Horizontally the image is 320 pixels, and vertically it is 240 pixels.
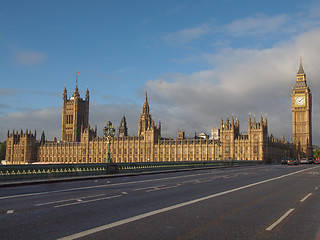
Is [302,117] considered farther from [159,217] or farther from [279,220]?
[159,217]

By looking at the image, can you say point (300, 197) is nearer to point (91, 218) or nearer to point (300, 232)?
point (300, 232)

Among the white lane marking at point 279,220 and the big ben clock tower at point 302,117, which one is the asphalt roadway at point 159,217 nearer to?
the white lane marking at point 279,220

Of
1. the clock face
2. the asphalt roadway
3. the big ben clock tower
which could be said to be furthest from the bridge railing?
the clock face

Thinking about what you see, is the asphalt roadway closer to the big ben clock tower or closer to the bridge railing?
the bridge railing

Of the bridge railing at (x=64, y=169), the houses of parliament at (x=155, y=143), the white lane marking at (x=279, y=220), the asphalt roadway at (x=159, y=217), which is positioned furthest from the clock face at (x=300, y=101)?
the white lane marking at (x=279, y=220)

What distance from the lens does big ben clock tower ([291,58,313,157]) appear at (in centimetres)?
15788

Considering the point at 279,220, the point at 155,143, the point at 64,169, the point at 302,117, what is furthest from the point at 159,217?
the point at 302,117

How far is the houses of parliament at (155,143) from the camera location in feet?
362

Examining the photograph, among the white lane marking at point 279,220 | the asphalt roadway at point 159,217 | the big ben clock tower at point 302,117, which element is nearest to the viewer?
the asphalt roadway at point 159,217

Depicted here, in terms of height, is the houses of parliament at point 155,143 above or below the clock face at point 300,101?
below

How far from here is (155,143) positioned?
124 m

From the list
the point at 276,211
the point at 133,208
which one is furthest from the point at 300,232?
the point at 133,208

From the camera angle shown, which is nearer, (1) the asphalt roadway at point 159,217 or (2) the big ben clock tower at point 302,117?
(1) the asphalt roadway at point 159,217

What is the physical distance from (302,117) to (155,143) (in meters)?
78.8
